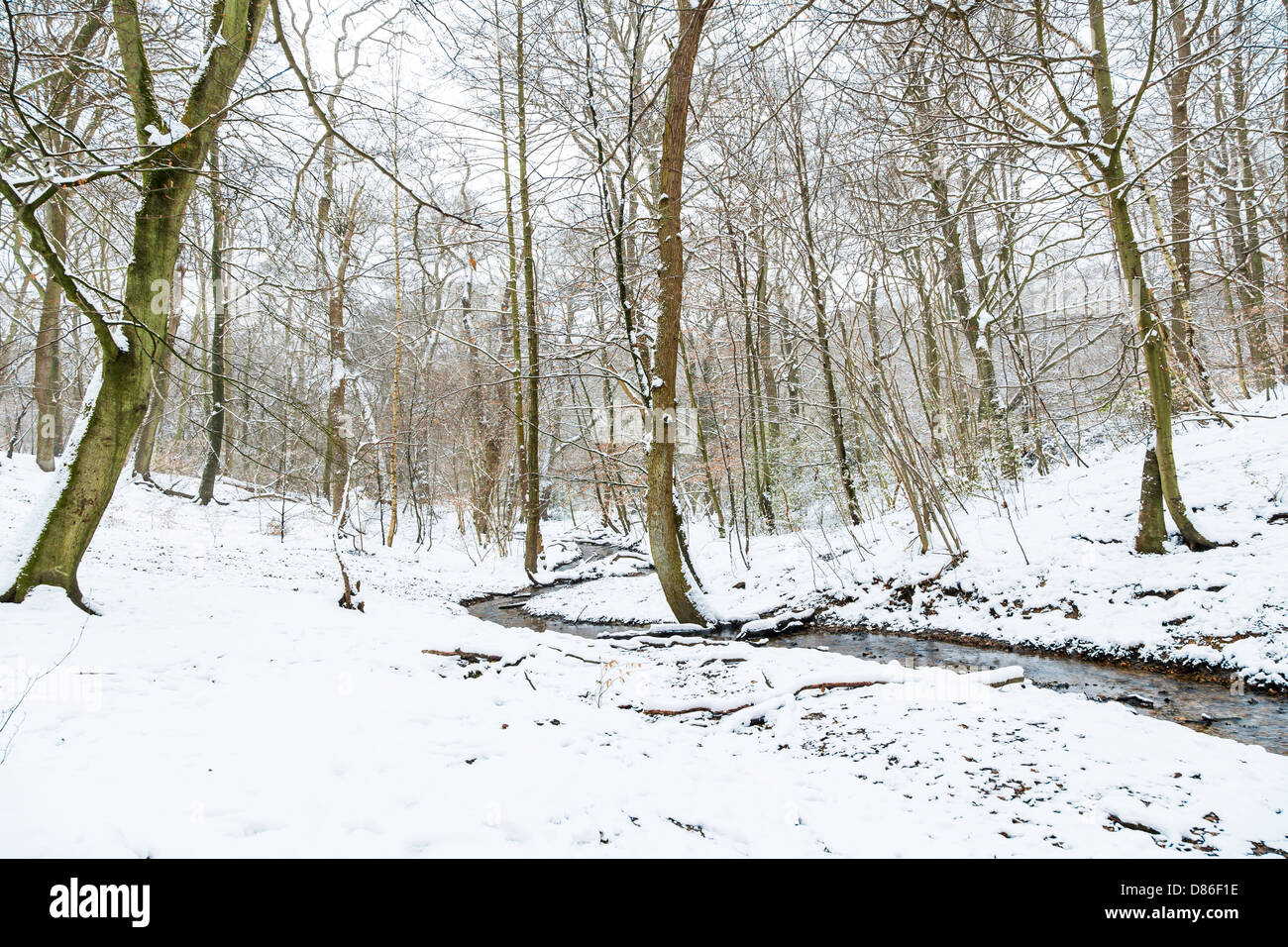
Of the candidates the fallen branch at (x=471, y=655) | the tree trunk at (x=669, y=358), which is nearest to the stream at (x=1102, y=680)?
the tree trunk at (x=669, y=358)

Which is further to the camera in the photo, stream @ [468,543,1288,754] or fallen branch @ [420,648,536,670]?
fallen branch @ [420,648,536,670]

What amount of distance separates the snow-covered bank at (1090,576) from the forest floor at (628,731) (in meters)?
0.04

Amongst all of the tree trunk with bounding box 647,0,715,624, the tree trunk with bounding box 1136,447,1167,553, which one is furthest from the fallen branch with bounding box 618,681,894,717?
the tree trunk with bounding box 1136,447,1167,553

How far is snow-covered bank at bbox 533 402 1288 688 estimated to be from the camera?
193 inches

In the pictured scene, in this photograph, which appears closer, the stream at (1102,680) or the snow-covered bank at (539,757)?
the snow-covered bank at (539,757)

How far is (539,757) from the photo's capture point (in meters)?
2.96

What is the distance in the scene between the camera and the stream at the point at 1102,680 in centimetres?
375

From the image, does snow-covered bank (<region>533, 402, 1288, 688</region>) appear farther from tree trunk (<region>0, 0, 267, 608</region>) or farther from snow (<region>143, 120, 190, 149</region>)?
snow (<region>143, 120, 190, 149</region>)

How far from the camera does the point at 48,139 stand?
5.51m

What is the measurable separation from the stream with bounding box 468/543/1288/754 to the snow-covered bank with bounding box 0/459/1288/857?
2.36 feet

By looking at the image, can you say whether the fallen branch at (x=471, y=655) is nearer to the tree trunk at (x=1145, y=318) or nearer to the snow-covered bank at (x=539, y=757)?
the snow-covered bank at (x=539, y=757)

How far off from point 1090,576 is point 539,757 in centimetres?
611
